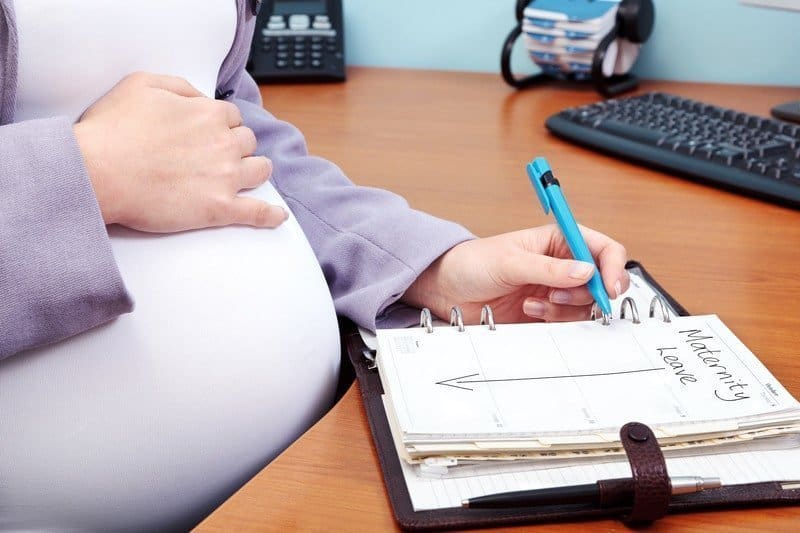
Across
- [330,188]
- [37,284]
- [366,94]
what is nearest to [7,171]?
[37,284]

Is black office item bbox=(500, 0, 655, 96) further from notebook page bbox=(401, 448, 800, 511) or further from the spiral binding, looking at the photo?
notebook page bbox=(401, 448, 800, 511)

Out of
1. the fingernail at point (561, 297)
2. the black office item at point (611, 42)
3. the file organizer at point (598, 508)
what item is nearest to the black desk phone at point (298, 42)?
the black office item at point (611, 42)

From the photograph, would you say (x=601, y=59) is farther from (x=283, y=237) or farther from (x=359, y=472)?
(x=359, y=472)

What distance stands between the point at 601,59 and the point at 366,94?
0.35m

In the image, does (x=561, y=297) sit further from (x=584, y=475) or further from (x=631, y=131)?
(x=631, y=131)

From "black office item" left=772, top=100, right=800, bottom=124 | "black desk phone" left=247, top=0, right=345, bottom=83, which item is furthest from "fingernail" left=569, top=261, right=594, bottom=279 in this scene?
"black desk phone" left=247, top=0, right=345, bottom=83

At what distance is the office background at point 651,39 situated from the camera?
136 centimetres

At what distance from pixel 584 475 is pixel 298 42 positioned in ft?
3.59

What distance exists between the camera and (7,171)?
0.51 metres

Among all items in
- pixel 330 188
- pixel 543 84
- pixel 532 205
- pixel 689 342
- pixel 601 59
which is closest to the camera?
pixel 689 342

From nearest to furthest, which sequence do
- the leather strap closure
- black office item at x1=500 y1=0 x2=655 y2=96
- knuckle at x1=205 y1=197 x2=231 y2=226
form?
1. the leather strap closure
2. knuckle at x1=205 y1=197 x2=231 y2=226
3. black office item at x1=500 y1=0 x2=655 y2=96

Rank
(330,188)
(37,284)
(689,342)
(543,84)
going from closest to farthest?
(37,284) < (689,342) < (330,188) < (543,84)

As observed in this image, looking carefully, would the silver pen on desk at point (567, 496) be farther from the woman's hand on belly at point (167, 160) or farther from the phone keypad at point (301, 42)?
the phone keypad at point (301, 42)

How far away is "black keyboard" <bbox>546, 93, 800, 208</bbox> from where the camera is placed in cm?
97
